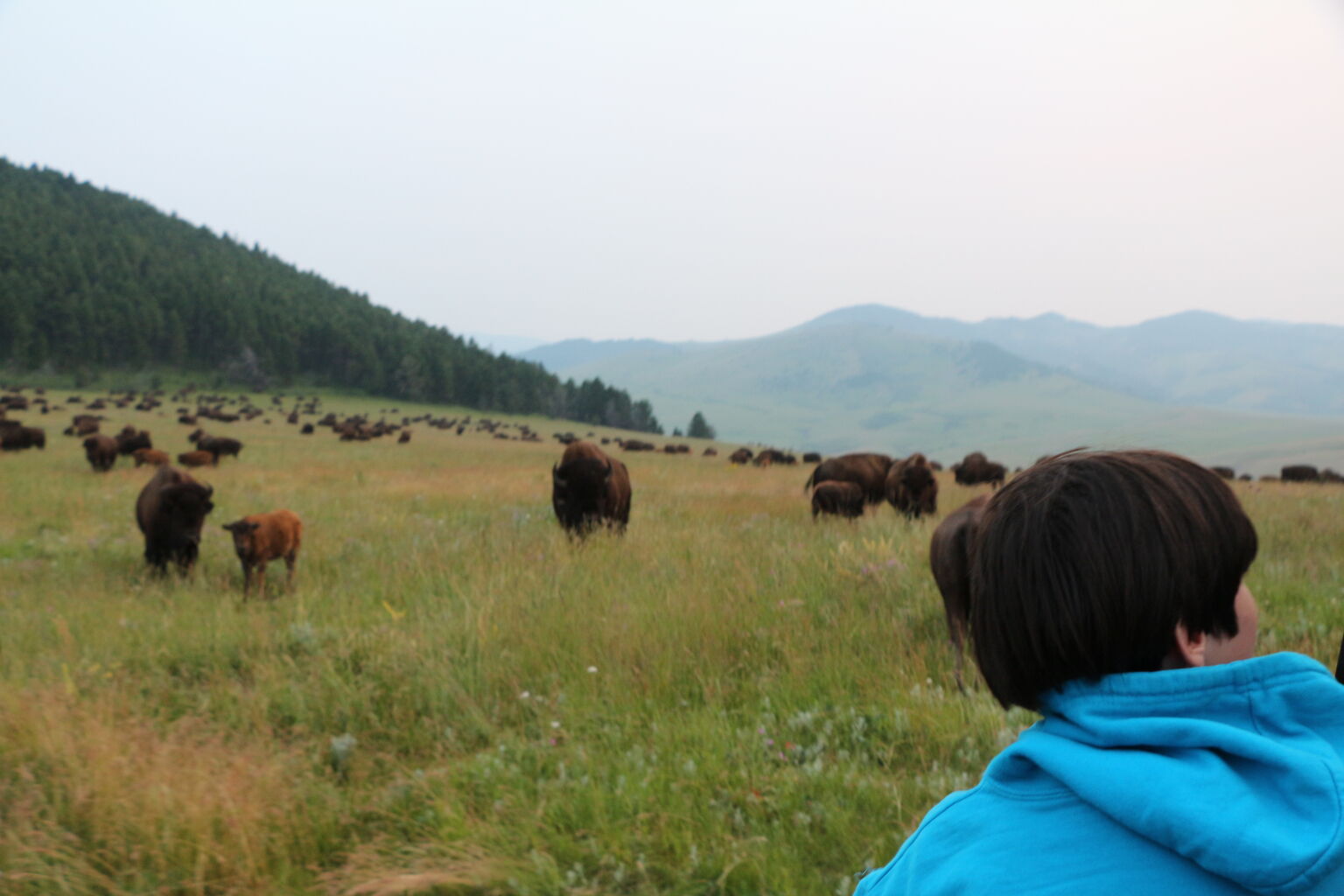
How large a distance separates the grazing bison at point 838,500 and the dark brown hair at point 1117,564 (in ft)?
42.5

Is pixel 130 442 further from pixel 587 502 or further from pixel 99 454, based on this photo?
pixel 587 502

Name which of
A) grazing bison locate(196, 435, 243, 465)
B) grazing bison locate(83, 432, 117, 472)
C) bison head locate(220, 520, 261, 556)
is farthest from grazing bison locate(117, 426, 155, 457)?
bison head locate(220, 520, 261, 556)

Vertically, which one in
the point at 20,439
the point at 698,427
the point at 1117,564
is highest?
the point at 698,427

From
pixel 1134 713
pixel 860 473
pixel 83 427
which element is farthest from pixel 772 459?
pixel 1134 713

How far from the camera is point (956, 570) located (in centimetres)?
618

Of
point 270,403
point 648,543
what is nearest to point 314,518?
point 648,543

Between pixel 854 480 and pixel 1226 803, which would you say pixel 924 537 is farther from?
pixel 1226 803

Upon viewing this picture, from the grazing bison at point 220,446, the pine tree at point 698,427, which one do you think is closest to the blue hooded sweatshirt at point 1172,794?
the grazing bison at point 220,446

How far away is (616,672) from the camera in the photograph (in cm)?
604

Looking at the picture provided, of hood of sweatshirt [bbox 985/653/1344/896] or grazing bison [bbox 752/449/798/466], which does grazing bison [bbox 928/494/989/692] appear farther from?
grazing bison [bbox 752/449/798/466]

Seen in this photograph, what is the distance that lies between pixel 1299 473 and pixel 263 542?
37.4 m

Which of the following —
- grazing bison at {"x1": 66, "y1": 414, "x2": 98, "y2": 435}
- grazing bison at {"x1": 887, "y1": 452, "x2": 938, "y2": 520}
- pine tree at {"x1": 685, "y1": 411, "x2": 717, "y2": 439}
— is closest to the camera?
grazing bison at {"x1": 887, "y1": 452, "x2": 938, "y2": 520}

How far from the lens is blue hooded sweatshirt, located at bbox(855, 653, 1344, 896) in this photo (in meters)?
1.05

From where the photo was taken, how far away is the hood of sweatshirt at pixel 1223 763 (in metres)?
1.03
